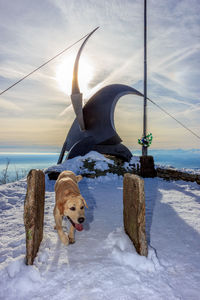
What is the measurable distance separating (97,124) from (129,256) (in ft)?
36.3

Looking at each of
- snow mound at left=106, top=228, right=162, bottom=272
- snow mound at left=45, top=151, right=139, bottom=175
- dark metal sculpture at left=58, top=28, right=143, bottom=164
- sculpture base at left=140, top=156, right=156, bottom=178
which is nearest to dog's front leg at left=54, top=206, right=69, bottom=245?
snow mound at left=106, top=228, right=162, bottom=272

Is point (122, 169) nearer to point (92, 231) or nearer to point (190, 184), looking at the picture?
point (190, 184)

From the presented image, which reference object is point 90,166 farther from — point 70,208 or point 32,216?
point 32,216

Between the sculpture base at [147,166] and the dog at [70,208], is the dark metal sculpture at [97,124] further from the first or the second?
the dog at [70,208]

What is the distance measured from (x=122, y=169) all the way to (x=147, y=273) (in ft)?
26.7

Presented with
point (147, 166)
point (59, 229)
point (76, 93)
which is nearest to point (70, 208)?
point (59, 229)

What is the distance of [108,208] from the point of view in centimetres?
534

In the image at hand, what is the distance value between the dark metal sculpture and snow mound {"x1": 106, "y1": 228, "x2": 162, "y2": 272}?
8.89 metres

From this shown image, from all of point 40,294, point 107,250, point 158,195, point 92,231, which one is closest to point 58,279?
point 40,294

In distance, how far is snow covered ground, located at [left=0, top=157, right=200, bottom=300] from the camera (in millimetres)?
2139

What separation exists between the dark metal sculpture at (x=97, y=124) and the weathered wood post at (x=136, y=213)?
8.74 meters

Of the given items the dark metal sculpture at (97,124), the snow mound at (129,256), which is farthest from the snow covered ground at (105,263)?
the dark metal sculpture at (97,124)

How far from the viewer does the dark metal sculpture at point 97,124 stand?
1225cm

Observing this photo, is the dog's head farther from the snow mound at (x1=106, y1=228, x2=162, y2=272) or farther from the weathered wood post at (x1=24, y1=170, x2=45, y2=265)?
the snow mound at (x1=106, y1=228, x2=162, y2=272)
